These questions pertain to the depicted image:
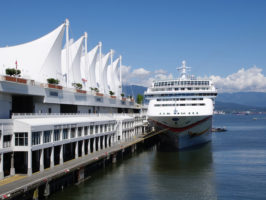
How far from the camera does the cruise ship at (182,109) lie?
59156 mm

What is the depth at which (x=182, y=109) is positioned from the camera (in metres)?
61.0

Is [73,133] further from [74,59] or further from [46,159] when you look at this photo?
[74,59]

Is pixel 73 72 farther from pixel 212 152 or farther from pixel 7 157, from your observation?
pixel 7 157

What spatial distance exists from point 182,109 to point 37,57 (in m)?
27.7

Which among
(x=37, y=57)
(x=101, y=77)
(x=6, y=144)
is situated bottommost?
(x=6, y=144)

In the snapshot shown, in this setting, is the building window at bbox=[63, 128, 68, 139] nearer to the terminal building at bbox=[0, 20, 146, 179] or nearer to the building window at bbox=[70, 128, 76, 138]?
the terminal building at bbox=[0, 20, 146, 179]

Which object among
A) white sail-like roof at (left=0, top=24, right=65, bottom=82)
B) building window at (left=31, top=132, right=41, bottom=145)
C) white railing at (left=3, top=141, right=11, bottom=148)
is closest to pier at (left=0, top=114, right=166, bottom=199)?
building window at (left=31, top=132, right=41, bottom=145)

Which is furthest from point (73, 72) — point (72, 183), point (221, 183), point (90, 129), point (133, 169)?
point (221, 183)

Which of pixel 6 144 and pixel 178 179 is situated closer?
pixel 6 144

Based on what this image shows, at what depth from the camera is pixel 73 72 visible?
68312 millimetres

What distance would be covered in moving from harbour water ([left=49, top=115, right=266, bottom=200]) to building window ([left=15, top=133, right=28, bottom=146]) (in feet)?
18.9

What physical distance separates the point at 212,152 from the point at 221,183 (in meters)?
24.9

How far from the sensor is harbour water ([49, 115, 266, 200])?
3269 cm

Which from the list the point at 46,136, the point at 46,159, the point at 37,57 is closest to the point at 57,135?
the point at 46,136
